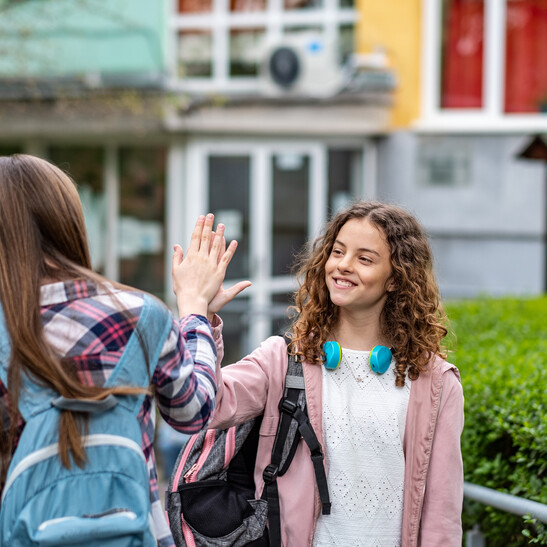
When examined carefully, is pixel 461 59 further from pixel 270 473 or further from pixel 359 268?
pixel 270 473

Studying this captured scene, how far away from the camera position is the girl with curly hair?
2.55 meters

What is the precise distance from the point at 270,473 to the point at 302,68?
1011 cm

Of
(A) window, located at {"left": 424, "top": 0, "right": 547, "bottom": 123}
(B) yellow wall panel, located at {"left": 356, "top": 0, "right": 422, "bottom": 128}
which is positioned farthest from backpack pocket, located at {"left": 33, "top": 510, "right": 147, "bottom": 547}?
(A) window, located at {"left": 424, "top": 0, "right": 547, "bottom": 123}

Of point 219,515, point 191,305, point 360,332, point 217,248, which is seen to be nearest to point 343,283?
point 360,332

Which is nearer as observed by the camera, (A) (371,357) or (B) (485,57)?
(A) (371,357)

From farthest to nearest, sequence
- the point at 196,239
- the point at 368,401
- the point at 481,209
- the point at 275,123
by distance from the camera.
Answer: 1. the point at 275,123
2. the point at 481,209
3. the point at 368,401
4. the point at 196,239

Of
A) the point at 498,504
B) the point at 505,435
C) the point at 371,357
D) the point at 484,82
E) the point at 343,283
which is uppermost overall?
the point at 484,82

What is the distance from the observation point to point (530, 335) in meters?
5.64

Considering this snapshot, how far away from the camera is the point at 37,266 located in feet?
6.50

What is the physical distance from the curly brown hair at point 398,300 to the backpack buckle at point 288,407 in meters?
0.16

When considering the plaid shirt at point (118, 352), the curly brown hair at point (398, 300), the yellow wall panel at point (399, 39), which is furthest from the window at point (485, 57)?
the plaid shirt at point (118, 352)

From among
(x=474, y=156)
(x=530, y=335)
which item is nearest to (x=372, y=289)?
(x=530, y=335)

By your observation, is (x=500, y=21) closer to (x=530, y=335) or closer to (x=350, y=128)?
(x=350, y=128)

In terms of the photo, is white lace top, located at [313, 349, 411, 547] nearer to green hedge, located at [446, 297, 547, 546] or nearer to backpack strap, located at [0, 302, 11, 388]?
green hedge, located at [446, 297, 547, 546]
